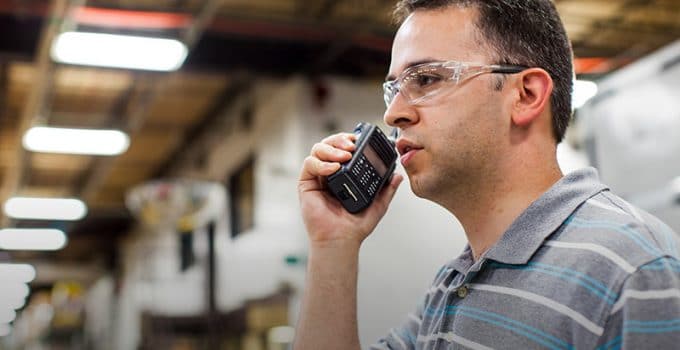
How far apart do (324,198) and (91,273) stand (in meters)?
14.6

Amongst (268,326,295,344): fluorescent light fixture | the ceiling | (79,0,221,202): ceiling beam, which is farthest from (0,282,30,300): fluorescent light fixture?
(268,326,295,344): fluorescent light fixture

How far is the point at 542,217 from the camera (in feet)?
4.02

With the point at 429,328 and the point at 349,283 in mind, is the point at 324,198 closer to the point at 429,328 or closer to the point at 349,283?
the point at 349,283

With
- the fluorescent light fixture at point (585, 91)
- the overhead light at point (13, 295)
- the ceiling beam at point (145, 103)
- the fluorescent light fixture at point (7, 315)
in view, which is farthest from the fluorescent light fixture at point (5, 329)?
the fluorescent light fixture at point (585, 91)

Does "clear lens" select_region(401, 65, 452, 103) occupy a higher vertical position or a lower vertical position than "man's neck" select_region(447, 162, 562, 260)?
higher

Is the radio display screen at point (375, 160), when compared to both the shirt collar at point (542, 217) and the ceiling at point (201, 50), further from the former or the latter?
the ceiling at point (201, 50)

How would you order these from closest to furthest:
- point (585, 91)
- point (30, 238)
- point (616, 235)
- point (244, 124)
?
point (616, 235) → point (585, 91) → point (244, 124) → point (30, 238)

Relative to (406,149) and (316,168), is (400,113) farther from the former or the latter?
(316,168)

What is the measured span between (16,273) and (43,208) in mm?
6239

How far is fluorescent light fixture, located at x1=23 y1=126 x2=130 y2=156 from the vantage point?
22.7ft

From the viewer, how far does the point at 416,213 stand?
5.01 metres

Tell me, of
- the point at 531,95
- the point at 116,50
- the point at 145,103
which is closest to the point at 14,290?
the point at 145,103

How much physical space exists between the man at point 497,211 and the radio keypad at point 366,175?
0.03m

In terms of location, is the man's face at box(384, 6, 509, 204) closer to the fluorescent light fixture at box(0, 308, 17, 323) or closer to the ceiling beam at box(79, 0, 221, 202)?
the ceiling beam at box(79, 0, 221, 202)
